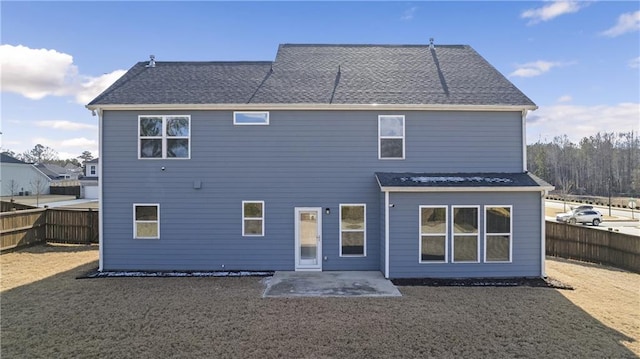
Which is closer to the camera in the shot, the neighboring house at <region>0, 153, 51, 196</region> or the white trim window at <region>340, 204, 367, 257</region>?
the white trim window at <region>340, 204, 367, 257</region>

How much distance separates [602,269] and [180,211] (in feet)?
46.0

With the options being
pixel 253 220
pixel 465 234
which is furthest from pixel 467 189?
pixel 253 220

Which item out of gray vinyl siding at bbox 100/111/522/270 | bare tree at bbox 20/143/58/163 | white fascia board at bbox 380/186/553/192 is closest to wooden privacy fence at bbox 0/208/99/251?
gray vinyl siding at bbox 100/111/522/270

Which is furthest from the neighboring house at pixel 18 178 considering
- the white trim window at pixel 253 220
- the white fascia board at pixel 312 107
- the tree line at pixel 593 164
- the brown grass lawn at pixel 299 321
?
the tree line at pixel 593 164

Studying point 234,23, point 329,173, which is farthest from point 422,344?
point 234,23

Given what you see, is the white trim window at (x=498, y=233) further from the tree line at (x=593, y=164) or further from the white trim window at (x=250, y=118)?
the tree line at (x=593, y=164)

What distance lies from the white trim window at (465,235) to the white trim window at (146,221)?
30.0ft

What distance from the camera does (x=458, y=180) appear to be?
10438mm

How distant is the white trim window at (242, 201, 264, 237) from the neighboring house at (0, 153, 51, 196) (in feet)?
138

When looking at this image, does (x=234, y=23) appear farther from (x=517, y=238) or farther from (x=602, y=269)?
(x=602, y=269)

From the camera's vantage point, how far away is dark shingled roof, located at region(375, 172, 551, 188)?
10.1 m

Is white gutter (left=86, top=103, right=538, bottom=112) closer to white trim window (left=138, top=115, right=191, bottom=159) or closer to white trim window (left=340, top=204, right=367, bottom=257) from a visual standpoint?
white trim window (left=138, top=115, right=191, bottom=159)

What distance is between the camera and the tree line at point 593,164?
60.7 meters

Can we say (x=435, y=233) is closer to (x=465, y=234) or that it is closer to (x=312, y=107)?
(x=465, y=234)
